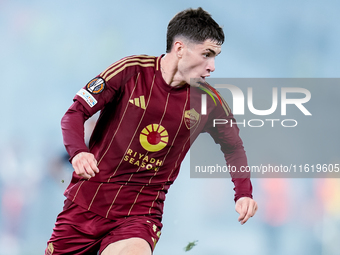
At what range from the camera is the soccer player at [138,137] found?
7.68 feet

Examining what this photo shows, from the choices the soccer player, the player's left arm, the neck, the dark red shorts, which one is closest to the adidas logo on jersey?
the soccer player

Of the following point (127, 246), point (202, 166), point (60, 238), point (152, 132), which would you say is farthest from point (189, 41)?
point (202, 166)

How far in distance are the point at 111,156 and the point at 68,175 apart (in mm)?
2043

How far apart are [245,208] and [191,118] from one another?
0.61 meters

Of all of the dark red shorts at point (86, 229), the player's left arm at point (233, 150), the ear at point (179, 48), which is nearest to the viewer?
the dark red shorts at point (86, 229)

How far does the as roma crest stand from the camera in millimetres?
2486

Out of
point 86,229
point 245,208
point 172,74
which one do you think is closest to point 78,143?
point 86,229

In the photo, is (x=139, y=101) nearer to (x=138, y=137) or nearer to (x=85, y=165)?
(x=138, y=137)

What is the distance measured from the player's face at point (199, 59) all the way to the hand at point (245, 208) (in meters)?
0.76

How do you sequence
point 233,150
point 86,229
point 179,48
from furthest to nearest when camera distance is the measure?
point 233,150 → point 179,48 → point 86,229

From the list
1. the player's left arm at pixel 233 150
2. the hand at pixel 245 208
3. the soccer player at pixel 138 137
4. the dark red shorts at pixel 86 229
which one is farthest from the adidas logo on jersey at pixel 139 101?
the hand at pixel 245 208

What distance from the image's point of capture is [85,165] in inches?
75.4

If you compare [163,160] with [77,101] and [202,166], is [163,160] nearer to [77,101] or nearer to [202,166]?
[77,101]

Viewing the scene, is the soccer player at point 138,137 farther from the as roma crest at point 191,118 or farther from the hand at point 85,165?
the hand at point 85,165
